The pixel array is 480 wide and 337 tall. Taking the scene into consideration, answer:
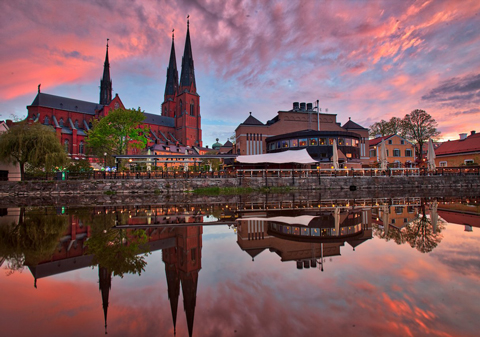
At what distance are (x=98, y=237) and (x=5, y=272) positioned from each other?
2.86 metres

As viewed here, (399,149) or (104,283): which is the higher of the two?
(399,149)

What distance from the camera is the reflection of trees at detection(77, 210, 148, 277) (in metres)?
5.19

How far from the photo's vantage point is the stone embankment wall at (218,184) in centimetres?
2875

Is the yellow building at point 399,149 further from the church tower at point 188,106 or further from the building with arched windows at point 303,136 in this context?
the church tower at point 188,106

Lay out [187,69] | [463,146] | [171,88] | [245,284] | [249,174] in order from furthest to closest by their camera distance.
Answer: [171,88], [187,69], [463,146], [249,174], [245,284]

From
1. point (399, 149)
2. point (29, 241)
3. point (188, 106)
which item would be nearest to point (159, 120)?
point (188, 106)

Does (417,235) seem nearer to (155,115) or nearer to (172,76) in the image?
(155,115)

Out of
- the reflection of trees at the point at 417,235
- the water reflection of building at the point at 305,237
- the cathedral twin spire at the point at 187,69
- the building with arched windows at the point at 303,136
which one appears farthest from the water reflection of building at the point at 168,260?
the cathedral twin spire at the point at 187,69

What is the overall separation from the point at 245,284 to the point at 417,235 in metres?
5.85

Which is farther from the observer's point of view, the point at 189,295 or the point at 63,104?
the point at 63,104

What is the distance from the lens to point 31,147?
29.2 m

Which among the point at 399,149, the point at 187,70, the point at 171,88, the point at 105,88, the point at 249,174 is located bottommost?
the point at 249,174

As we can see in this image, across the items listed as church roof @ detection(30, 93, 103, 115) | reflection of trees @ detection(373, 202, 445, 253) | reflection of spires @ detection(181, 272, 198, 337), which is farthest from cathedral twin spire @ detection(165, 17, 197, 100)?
reflection of spires @ detection(181, 272, 198, 337)

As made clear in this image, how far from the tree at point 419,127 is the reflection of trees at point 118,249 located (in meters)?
60.0
